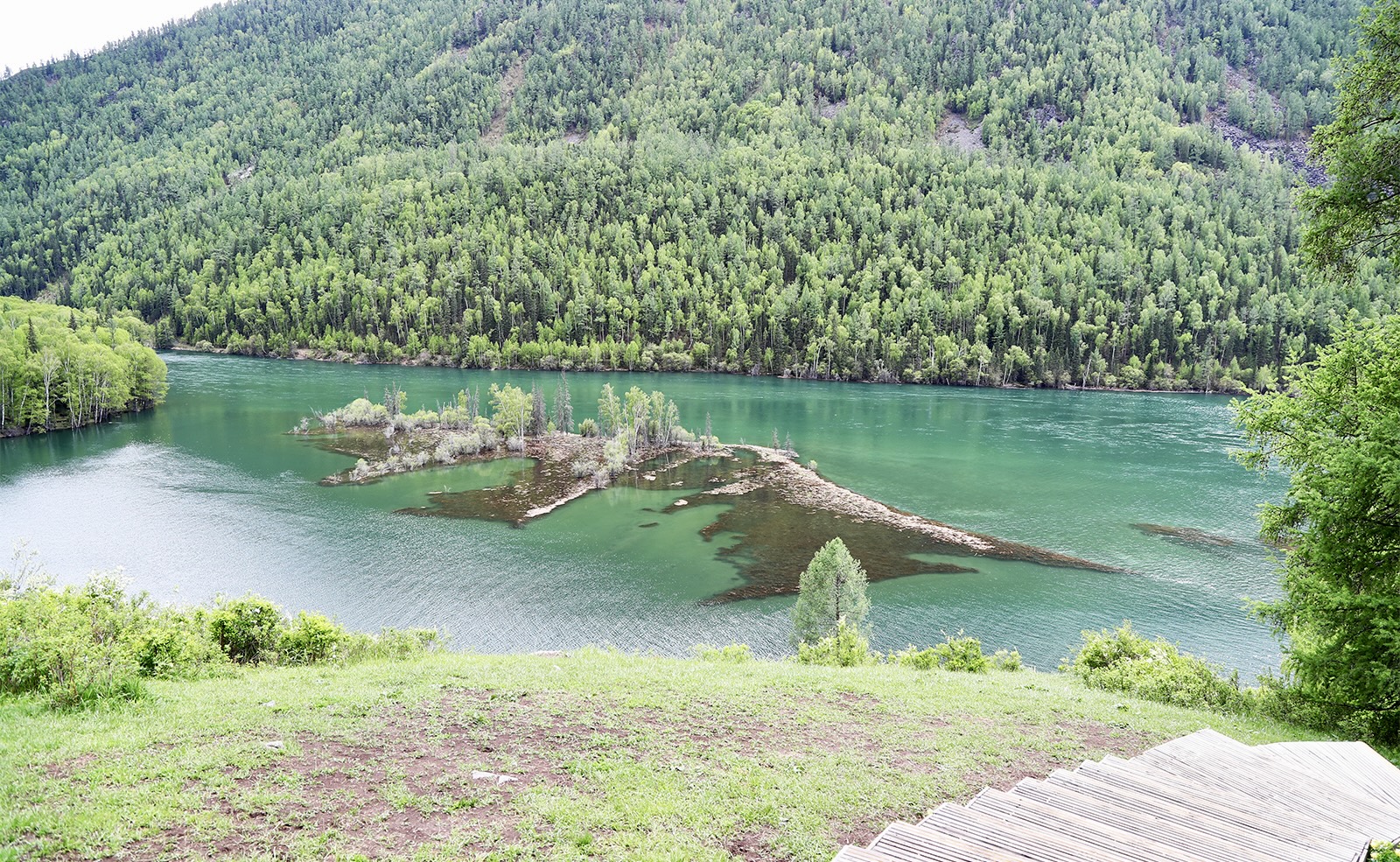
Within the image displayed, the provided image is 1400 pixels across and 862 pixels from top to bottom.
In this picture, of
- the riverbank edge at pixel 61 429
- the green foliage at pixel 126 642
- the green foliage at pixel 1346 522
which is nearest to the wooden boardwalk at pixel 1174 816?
the green foliage at pixel 1346 522

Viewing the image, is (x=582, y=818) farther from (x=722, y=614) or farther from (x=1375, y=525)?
(x=722, y=614)

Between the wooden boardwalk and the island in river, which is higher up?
the wooden boardwalk

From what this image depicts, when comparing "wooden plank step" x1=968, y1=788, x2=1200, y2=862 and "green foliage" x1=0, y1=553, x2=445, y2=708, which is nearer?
"wooden plank step" x1=968, y1=788, x2=1200, y2=862

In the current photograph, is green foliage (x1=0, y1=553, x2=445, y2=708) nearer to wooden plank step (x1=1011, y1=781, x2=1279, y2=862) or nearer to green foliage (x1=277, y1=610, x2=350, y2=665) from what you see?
green foliage (x1=277, y1=610, x2=350, y2=665)

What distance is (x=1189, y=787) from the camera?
460 inches

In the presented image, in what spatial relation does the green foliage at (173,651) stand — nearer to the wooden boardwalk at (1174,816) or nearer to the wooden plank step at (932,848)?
the wooden plank step at (932,848)

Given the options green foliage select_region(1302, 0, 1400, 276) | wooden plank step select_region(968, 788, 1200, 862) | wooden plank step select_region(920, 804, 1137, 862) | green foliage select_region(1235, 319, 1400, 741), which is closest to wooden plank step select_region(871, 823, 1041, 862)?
wooden plank step select_region(920, 804, 1137, 862)

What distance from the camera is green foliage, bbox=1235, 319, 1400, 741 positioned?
15.5m

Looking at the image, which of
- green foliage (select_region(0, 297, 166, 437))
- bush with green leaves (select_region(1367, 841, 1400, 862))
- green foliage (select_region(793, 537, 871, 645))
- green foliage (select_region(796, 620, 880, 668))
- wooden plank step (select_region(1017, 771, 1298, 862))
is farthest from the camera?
green foliage (select_region(0, 297, 166, 437))

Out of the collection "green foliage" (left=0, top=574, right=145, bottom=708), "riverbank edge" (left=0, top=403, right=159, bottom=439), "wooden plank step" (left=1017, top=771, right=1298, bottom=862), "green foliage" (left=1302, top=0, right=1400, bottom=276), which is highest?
"green foliage" (left=1302, top=0, right=1400, bottom=276)

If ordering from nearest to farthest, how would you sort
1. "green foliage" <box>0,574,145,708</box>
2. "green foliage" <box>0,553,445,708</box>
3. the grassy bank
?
the grassy bank, "green foliage" <box>0,574,145,708</box>, "green foliage" <box>0,553,445,708</box>

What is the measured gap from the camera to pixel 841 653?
113 feet

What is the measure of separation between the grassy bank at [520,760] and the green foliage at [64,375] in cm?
11503

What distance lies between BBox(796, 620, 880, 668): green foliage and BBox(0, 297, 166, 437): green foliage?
11996cm
